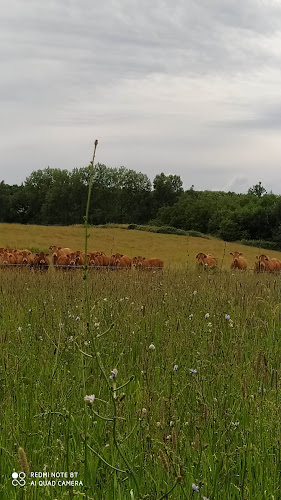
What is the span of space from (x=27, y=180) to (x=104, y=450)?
97703mm

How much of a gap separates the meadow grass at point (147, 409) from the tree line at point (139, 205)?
4480cm

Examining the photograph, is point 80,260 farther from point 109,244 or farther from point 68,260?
point 109,244

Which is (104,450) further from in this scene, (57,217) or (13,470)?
(57,217)

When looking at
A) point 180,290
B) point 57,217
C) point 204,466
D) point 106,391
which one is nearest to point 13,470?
point 204,466

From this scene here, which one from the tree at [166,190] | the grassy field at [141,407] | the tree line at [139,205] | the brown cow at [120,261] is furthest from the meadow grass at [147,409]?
the tree at [166,190]

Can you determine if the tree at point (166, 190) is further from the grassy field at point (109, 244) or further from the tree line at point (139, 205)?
the grassy field at point (109, 244)

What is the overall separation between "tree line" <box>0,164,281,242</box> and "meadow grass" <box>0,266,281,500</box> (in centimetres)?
4480

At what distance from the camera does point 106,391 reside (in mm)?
4297

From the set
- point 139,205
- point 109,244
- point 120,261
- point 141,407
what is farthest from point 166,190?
point 141,407

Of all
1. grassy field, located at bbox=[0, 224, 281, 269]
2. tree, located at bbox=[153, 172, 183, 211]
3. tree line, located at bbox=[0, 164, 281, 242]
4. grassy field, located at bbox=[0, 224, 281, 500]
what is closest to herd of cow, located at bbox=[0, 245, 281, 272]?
grassy field, located at bbox=[0, 224, 281, 269]

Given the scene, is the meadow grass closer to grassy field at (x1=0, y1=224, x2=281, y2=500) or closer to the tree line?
grassy field at (x1=0, y1=224, x2=281, y2=500)

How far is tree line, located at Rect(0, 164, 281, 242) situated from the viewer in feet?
182

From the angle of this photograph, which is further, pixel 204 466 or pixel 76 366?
pixel 76 366

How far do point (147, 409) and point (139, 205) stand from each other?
72746 millimetres
